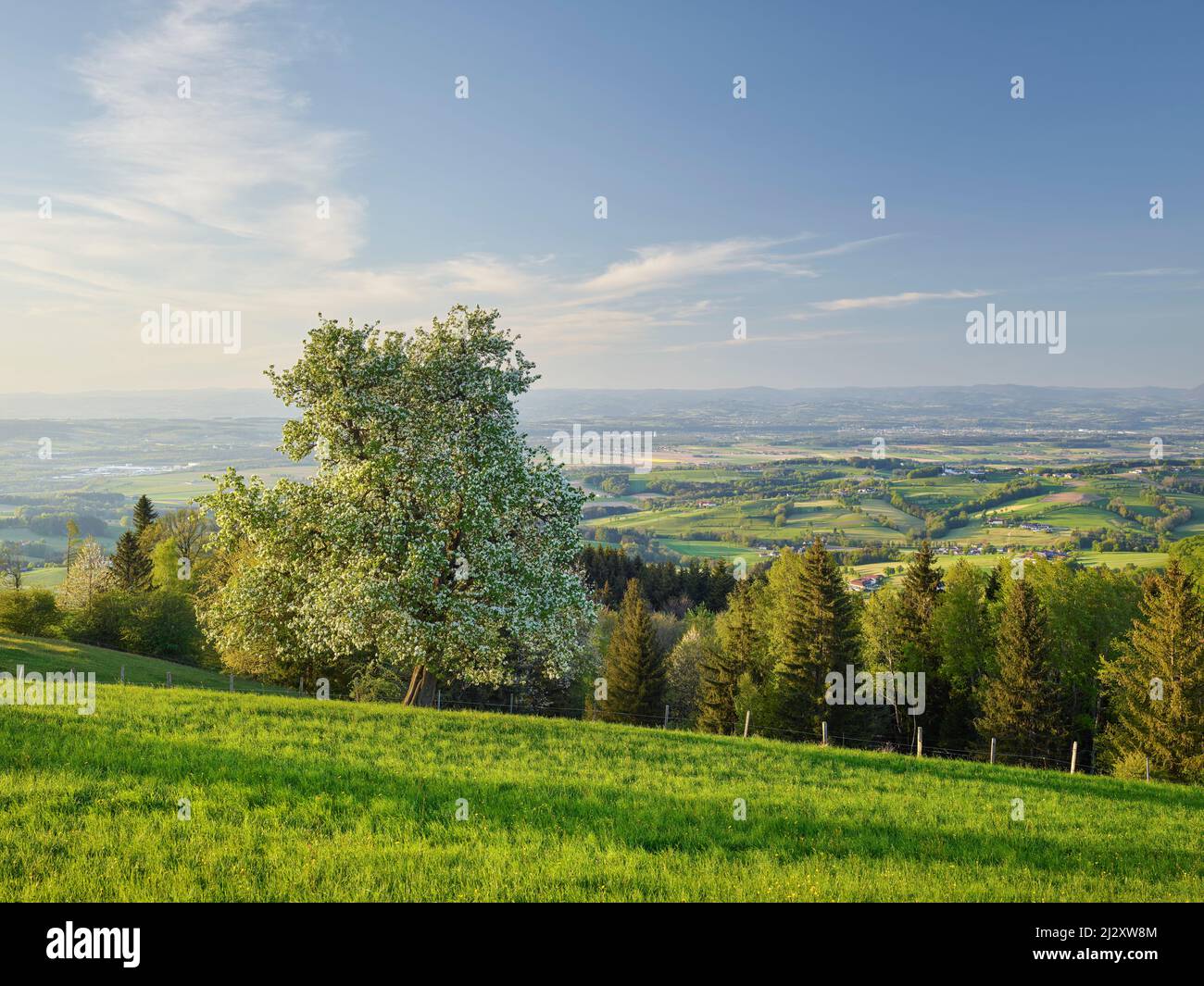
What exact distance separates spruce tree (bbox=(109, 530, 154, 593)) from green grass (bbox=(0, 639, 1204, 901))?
69.8 m

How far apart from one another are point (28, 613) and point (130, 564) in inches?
1056

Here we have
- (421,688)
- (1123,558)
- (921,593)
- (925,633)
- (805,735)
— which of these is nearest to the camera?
(421,688)

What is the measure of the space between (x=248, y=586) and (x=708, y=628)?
7258 cm

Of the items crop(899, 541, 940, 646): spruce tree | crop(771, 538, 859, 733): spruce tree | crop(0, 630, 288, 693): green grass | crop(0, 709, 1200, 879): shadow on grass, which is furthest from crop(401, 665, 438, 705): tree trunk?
crop(899, 541, 940, 646): spruce tree

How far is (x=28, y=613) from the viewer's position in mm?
58312

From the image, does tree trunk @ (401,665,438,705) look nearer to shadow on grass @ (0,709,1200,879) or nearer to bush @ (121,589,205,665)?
shadow on grass @ (0,709,1200,879)

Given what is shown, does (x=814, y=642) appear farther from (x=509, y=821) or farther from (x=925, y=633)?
(x=509, y=821)

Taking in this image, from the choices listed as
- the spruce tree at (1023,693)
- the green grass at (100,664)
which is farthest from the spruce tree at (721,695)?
the green grass at (100,664)

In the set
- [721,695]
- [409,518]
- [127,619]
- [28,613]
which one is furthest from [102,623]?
[721,695]

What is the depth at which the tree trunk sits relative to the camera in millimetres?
30297

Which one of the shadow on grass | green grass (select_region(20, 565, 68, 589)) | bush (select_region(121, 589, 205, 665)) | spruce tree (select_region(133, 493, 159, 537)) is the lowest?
green grass (select_region(20, 565, 68, 589))

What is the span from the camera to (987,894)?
996cm
